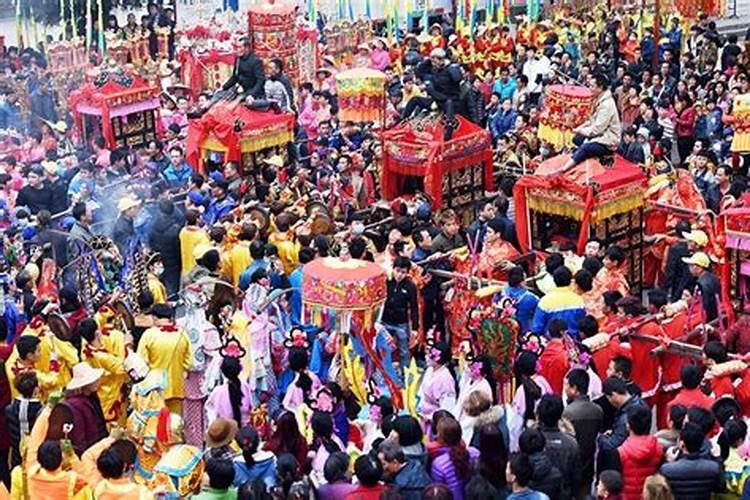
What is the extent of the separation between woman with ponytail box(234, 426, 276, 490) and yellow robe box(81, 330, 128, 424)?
7.26ft

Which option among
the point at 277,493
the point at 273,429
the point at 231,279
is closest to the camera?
the point at 277,493

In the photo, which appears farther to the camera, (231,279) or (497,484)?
(231,279)

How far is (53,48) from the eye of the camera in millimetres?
22156

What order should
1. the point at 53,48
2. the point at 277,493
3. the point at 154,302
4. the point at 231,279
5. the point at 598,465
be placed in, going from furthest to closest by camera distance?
the point at 53,48, the point at 231,279, the point at 154,302, the point at 598,465, the point at 277,493

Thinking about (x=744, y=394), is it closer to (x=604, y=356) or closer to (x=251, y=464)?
(x=604, y=356)

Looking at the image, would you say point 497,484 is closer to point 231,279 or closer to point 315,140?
point 231,279

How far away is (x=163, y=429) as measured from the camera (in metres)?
9.67

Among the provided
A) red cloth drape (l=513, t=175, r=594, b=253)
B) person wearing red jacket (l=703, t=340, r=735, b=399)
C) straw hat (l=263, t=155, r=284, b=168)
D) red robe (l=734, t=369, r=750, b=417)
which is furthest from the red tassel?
straw hat (l=263, t=155, r=284, b=168)

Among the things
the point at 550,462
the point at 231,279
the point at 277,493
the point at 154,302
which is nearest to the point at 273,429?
the point at 277,493

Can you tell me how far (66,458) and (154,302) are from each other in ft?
11.2

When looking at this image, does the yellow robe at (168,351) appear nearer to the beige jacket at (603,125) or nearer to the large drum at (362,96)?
the beige jacket at (603,125)

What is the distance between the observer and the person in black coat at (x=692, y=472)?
28.8 ft

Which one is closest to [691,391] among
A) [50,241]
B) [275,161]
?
[50,241]

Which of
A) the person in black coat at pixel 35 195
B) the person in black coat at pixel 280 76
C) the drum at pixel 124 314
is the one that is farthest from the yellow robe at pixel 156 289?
the person in black coat at pixel 280 76
